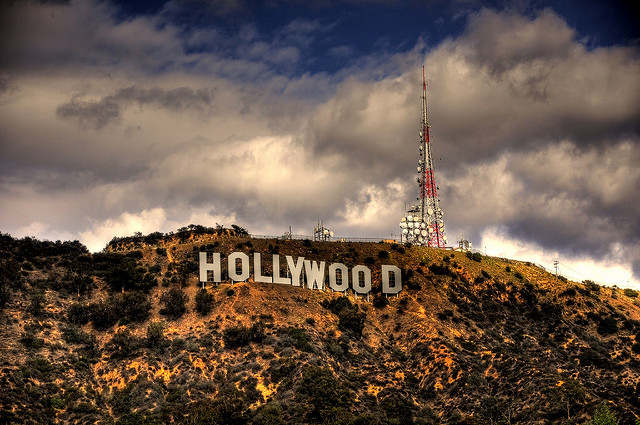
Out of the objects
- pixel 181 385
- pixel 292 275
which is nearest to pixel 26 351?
pixel 181 385

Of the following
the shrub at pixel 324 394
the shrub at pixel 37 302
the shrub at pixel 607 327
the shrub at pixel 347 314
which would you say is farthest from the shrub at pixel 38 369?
the shrub at pixel 607 327

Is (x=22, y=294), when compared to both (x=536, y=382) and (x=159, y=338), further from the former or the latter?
(x=536, y=382)

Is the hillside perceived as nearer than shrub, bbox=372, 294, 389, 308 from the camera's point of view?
Yes

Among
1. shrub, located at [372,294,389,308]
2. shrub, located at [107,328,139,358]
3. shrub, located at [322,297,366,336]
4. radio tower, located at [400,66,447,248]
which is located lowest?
shrub, located at [107,328,139,358]

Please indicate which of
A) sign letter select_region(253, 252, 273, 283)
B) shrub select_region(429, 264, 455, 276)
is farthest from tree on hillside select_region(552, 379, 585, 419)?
sign letter select_region(253, 252, 273, 283)

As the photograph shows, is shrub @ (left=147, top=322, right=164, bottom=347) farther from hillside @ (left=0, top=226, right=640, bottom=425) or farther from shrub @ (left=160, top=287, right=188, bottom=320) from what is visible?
shrub @ (left=160, top=287, right=188, bottom=320)

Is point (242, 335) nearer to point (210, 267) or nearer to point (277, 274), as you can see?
point (210, 267)
